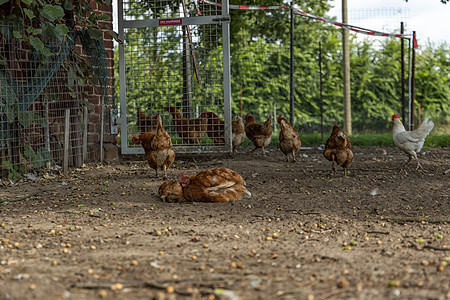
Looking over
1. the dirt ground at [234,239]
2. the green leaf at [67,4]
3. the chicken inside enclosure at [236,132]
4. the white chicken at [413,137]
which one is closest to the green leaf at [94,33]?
the green leaf at [67,4]

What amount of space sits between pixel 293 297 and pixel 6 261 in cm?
182

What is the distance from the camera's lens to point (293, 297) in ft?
8.58

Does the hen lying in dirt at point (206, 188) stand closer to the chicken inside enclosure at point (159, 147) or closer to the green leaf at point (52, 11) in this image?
the chicken inside enclosure at point (159, 147)

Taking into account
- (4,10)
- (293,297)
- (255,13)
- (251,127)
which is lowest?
(293,297)

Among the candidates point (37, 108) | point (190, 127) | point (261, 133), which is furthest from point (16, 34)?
point (261, 133)

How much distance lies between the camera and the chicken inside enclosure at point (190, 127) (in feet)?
29.6

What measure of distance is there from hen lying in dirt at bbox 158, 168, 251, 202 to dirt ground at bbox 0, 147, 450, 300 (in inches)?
4.0

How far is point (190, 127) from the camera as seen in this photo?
9.07 metres

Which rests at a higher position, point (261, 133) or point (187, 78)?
point (187, 78)

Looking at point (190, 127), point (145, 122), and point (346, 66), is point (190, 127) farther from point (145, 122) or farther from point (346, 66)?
point (346, 66)

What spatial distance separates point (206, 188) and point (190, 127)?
3869 mm

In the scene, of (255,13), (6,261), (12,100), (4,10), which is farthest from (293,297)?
(255,13)

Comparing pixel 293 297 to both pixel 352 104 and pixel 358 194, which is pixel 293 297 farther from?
pixel 352 104

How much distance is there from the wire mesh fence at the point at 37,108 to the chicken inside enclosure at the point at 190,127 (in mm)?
1654
